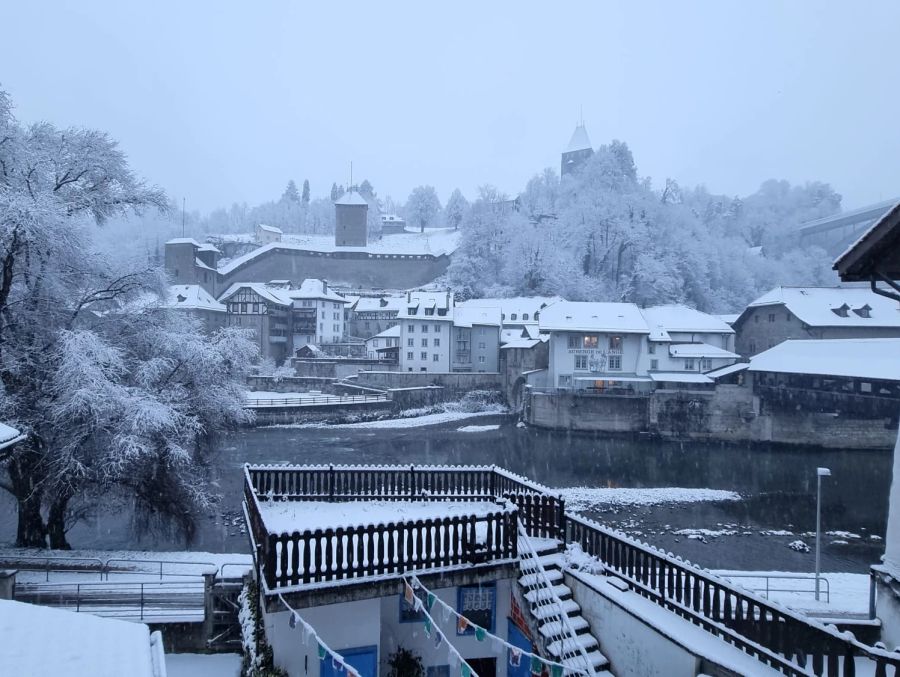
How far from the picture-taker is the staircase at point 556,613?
24.6 feet

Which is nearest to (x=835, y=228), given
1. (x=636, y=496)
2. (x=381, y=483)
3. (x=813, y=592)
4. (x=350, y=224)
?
(x=350, y=224)

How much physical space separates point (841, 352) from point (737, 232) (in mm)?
70575

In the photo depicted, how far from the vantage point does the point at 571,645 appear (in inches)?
299

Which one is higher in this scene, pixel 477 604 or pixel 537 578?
pixel 537 578

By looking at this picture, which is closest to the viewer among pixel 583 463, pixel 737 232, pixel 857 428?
pixel 583 463

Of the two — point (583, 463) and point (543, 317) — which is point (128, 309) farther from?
point (543, 317)

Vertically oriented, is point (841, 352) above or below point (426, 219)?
below

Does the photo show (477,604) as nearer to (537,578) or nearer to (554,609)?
(537,578)

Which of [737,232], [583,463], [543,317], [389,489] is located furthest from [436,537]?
[737,232]

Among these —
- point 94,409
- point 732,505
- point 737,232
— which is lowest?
point 732,505

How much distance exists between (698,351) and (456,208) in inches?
3459

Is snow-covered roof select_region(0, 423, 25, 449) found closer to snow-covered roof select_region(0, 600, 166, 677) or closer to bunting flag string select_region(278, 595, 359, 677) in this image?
bunting flag string select_region(278, 595, 359, 677)

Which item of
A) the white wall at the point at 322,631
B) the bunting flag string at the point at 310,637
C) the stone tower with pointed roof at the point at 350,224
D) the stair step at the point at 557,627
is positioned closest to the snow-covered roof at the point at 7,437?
the white wall at the point at 322,631

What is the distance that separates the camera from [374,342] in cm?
6612
